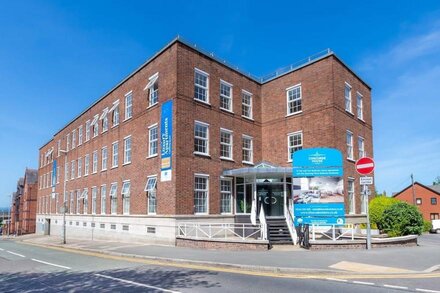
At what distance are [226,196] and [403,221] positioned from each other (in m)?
10.3

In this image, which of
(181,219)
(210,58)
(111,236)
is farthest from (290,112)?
(111,236)

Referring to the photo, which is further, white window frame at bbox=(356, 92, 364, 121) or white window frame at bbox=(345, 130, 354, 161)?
white window frame at bbox=(356, 92, 364, 121)

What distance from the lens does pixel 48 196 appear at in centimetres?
4794

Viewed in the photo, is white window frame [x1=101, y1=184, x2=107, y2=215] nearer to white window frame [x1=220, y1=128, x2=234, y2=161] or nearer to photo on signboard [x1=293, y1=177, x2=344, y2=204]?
white window frame [x1=220, y1=128, x2=234, y2=161]

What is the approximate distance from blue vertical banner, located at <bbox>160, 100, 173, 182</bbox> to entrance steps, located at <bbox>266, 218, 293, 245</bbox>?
Answer: 6.42m

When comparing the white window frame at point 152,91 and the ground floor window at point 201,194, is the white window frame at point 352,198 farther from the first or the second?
the white window frame at point 152,91

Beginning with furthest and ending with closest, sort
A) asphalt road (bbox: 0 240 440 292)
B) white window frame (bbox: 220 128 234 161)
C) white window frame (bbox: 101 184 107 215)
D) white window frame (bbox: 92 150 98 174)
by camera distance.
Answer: white window frame (bbox: 92 150 98 174)
white window frame (bbox: 101 184 107 215)
white window frame (bbox: 220 128 234 161)
asphalt road (bbox: 0 240 440 292)

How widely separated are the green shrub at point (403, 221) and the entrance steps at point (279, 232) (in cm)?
571

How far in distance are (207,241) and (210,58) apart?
1237 cm

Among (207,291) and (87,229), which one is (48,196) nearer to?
(87,229)

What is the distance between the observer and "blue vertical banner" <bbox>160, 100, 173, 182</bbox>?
2103 cm

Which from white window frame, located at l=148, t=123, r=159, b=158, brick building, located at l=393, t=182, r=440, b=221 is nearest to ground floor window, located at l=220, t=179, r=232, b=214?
white window frame, located at l=148, t=123, r=159, b=158

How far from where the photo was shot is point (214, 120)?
2355 centimetres

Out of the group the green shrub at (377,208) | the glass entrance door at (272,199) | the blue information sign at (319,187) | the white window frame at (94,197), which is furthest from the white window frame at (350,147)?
the white window frame at (94,197)
